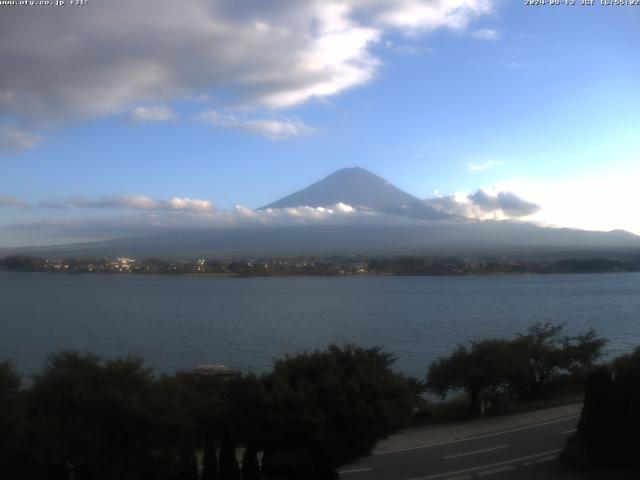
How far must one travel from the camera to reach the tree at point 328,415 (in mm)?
6992

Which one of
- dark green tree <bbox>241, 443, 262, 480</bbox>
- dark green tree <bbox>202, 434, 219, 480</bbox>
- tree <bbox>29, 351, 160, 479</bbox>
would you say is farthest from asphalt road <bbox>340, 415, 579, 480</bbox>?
tree <bbox>29, 351, 160, 479</bbox>

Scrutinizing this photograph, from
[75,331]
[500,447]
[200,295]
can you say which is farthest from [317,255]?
[500,447]

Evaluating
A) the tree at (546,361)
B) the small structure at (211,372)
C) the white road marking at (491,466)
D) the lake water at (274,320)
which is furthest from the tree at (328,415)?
the lake water at (274,320)

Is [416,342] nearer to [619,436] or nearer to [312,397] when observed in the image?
[619,436]

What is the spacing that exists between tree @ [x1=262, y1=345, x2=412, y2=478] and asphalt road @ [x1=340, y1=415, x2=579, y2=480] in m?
1.34

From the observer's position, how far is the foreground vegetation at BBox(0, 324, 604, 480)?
6309mm

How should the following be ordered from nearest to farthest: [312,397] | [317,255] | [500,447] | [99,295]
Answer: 1. [312,397]
2. [500,447]
3. [99,295]
4. [317,255]

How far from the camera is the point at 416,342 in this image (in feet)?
84.9

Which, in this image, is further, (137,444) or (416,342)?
(416,342)

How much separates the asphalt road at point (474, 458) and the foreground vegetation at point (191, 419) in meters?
1.38

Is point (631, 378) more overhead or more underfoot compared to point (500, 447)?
more overhead

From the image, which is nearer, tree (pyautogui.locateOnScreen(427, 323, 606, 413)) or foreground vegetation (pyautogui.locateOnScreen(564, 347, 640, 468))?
foreground vegetation (pyautogui.locateOnScreen(564, 347, 640, 468))

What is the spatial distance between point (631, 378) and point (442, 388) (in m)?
5.38

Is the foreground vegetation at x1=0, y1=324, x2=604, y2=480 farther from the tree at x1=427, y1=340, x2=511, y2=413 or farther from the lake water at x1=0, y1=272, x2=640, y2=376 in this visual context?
the lake water at x1=0, y1=272, x2=640, y2=376
